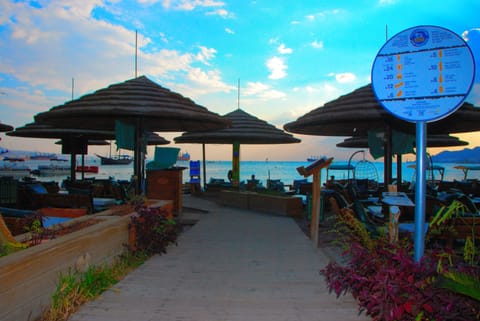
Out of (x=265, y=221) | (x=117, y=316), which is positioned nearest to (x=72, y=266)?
(x=117, y=316)

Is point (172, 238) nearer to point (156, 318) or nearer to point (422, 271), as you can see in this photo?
point (156, 318)

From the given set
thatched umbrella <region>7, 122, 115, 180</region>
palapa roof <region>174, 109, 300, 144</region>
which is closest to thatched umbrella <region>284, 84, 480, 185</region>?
palapa roof <region>174, 109, 300, 144</region>

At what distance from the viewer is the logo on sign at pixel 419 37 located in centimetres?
259

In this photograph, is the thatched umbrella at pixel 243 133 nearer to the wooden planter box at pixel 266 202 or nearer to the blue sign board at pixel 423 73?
the wooden planter box at pixel 266 202

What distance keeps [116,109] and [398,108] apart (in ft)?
16.4

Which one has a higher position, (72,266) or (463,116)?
(463,116)

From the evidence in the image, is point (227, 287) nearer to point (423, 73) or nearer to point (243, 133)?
point (423, 73)

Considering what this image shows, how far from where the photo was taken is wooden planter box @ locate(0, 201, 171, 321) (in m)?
2.43

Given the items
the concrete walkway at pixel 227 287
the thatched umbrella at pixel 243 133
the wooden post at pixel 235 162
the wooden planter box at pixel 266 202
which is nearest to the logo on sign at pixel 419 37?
the concrete walkway at pixel 227 287

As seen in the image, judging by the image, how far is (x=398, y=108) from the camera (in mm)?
2666

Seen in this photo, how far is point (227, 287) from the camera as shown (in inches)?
143

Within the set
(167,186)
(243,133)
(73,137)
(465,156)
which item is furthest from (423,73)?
(465,156)

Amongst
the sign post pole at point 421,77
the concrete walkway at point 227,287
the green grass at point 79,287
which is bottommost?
the concrete walkway at point 227,287

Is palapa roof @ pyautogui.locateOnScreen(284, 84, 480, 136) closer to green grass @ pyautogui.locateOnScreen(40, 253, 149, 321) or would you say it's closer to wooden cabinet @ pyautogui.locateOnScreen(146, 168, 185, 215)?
wooden cabinet @ pyautogui.locateOnScreen(146, 168, 185, 215)
